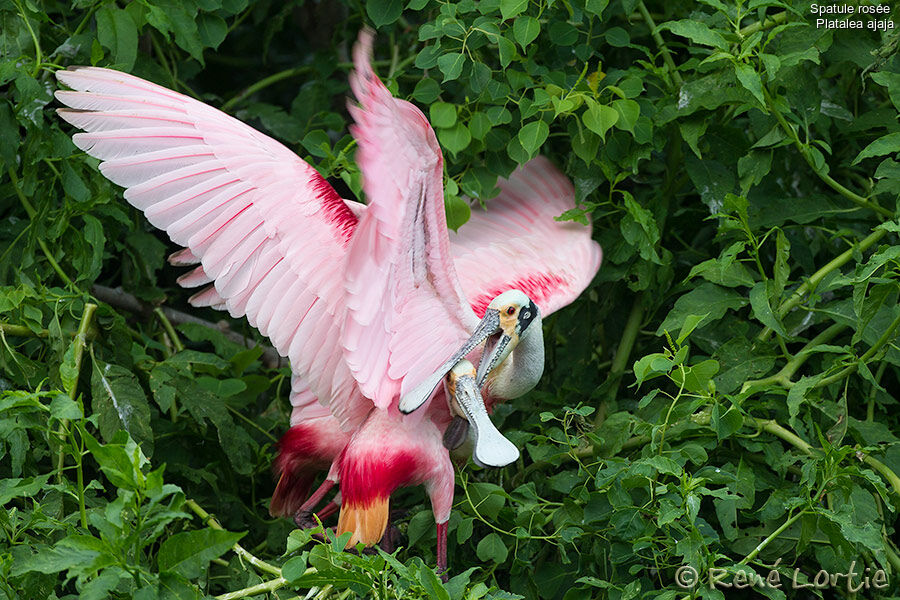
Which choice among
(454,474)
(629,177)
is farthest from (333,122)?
(454,474)

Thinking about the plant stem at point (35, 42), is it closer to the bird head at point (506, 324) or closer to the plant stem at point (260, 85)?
the plant stem at point (260, 85)

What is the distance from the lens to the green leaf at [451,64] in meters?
3.14

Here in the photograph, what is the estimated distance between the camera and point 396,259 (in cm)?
291

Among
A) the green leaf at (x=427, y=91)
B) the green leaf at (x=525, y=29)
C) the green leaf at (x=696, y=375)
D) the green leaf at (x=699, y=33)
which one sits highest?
the green leaf at (x=525, y=29)

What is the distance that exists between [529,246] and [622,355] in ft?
1.43

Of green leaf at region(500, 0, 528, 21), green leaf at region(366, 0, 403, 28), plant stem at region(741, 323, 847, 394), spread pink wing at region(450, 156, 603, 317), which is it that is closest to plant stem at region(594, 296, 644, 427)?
spread pink wing at region(450, 156, 603, 317)

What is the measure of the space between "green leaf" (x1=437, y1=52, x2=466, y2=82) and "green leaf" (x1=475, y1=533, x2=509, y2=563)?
1.11 meters

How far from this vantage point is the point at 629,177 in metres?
3.67

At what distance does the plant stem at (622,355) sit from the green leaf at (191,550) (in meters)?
1.46

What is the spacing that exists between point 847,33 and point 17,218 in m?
2.28

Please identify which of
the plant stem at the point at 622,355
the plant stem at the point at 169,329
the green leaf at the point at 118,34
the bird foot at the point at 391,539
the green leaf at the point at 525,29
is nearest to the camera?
the green leaf at the point at 525,29

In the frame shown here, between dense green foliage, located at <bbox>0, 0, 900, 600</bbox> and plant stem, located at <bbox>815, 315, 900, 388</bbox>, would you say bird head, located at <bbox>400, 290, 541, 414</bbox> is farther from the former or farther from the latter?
plant stem, located at <bbox>815, 315, 900, 388</bbox>

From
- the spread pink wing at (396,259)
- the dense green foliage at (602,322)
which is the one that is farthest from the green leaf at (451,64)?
the spread pink wing at (396,259)

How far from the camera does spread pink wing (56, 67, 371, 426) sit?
3.04 metres
